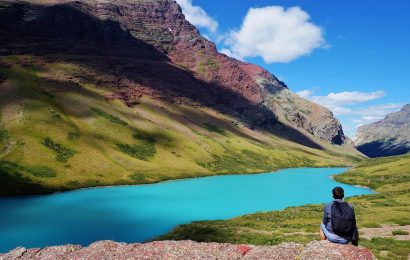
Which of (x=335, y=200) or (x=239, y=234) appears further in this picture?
(x=239, y=234)

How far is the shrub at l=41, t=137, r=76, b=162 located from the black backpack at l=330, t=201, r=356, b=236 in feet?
449

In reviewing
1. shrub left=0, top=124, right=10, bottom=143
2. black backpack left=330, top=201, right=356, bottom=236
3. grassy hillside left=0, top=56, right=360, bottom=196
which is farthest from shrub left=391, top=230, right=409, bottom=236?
shrub left=0, top=124, right=10, bottom=143

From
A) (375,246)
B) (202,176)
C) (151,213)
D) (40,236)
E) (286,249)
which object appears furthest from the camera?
(202,176)

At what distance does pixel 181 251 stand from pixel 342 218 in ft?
43.6

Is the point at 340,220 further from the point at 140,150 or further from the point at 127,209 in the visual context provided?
the point at 140,150

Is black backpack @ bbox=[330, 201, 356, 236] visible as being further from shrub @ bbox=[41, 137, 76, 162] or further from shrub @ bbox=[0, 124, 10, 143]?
shrub @ bbox=[0, 124, 10, 143]

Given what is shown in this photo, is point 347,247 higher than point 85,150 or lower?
higher

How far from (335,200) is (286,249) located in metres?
7.09

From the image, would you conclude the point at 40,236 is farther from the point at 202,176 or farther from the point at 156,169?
the point at 202,176

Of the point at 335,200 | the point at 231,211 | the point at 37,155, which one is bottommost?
the point at 37,155

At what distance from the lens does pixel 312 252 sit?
66.4 feet

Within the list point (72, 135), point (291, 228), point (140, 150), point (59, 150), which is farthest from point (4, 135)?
point (291, 228)

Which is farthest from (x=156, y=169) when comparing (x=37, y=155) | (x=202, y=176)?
(x=37, y=155)

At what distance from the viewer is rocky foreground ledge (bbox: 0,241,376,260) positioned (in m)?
20.8
